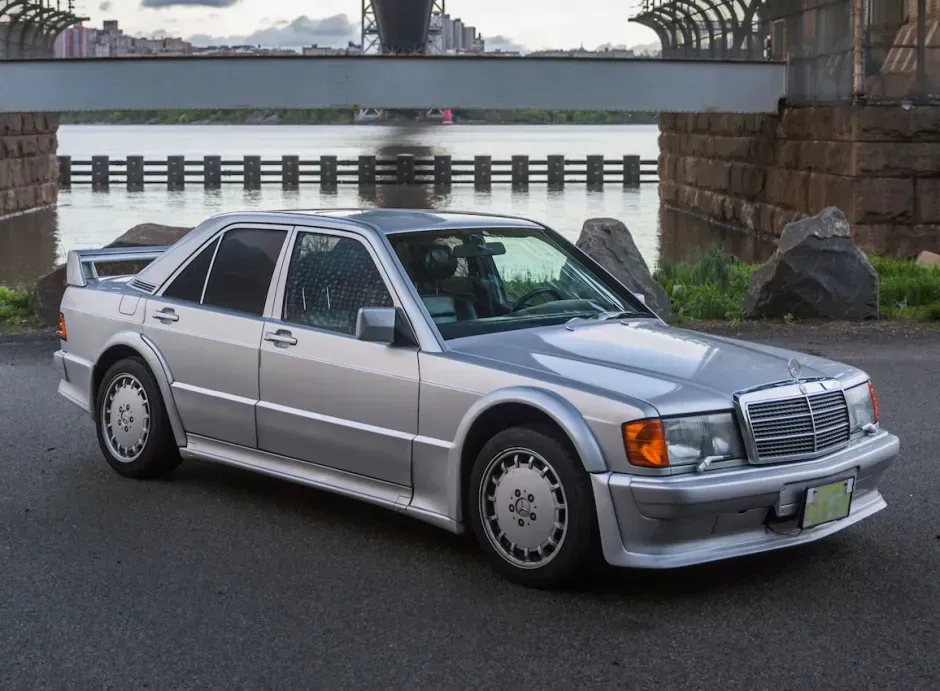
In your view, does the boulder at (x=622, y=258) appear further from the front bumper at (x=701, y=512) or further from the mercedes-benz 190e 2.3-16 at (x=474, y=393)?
the front bumper at (x=701, y=512)

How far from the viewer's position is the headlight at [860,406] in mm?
5457

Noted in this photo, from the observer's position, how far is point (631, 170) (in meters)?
63.1

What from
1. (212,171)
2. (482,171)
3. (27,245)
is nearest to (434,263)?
(27,245)

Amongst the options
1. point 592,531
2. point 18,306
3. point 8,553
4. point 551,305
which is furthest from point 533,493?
point 18,306

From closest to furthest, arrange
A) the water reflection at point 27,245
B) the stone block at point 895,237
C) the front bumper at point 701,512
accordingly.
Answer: the front bumper at point 701,512 → the stone block at point 895,237 → the water reflection at point 27,245

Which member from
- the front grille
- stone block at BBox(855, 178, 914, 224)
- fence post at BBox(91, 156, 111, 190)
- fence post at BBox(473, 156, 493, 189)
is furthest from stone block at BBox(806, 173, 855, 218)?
fence post at BBox(91, 156, 111, 190)

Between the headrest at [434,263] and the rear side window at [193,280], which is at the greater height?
the headrest at [434,263]

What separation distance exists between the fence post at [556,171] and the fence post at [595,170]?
1372 millimetres

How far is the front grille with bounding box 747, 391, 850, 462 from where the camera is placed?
16.5 feet

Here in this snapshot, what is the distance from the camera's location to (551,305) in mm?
6258

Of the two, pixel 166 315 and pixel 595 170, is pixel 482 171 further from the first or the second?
pixel 166 315

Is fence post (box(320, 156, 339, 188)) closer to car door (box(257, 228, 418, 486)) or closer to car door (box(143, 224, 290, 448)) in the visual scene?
car door (box(143, 224, 290, 448))

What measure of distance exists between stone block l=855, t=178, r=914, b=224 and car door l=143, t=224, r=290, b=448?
60.1 feet

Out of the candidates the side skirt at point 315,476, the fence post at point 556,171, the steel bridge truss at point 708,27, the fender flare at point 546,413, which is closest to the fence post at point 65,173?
the fence post at point 556,171
